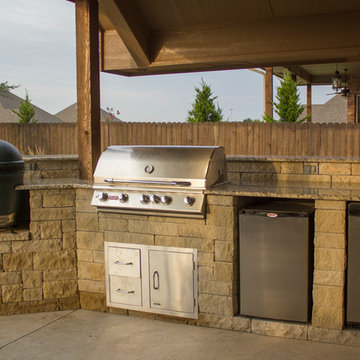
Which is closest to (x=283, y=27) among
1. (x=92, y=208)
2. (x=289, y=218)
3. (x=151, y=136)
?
(x=289, y=218)

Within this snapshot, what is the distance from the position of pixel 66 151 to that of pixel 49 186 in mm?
8936

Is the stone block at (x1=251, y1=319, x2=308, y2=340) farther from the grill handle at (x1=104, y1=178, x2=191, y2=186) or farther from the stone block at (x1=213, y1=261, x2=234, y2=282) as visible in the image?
the grill handle at (x1=104, y1=178, x2=191, y2=186)

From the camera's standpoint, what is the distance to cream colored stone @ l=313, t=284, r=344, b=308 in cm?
298

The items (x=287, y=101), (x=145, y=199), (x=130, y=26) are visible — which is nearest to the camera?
(x=145, y=199)

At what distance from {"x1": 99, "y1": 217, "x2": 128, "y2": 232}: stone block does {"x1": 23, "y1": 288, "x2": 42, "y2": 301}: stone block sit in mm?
715

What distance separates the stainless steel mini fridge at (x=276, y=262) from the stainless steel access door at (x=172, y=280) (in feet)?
1.22

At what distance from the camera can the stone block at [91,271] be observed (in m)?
3.66

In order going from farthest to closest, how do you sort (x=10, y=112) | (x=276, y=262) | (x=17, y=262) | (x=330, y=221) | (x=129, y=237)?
(x=10, y=112) < (x=17, y=262) < (x=129, y=237) < (x=276, y=262) < (x=330, y=221)

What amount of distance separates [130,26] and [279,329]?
3.00 metres

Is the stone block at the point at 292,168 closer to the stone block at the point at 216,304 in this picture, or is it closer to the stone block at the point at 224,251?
the stone block at the point at 224,251

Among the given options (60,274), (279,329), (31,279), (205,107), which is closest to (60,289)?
(60,274)

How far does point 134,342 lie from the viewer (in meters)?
3.11

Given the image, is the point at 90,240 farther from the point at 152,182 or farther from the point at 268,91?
the point at 268,91

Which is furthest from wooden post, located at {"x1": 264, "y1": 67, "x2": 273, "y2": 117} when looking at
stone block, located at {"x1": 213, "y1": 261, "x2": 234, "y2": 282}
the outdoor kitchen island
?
stone block, located at {"x1": 213, "y1": 261, "x2": 234, "y2": 282}
